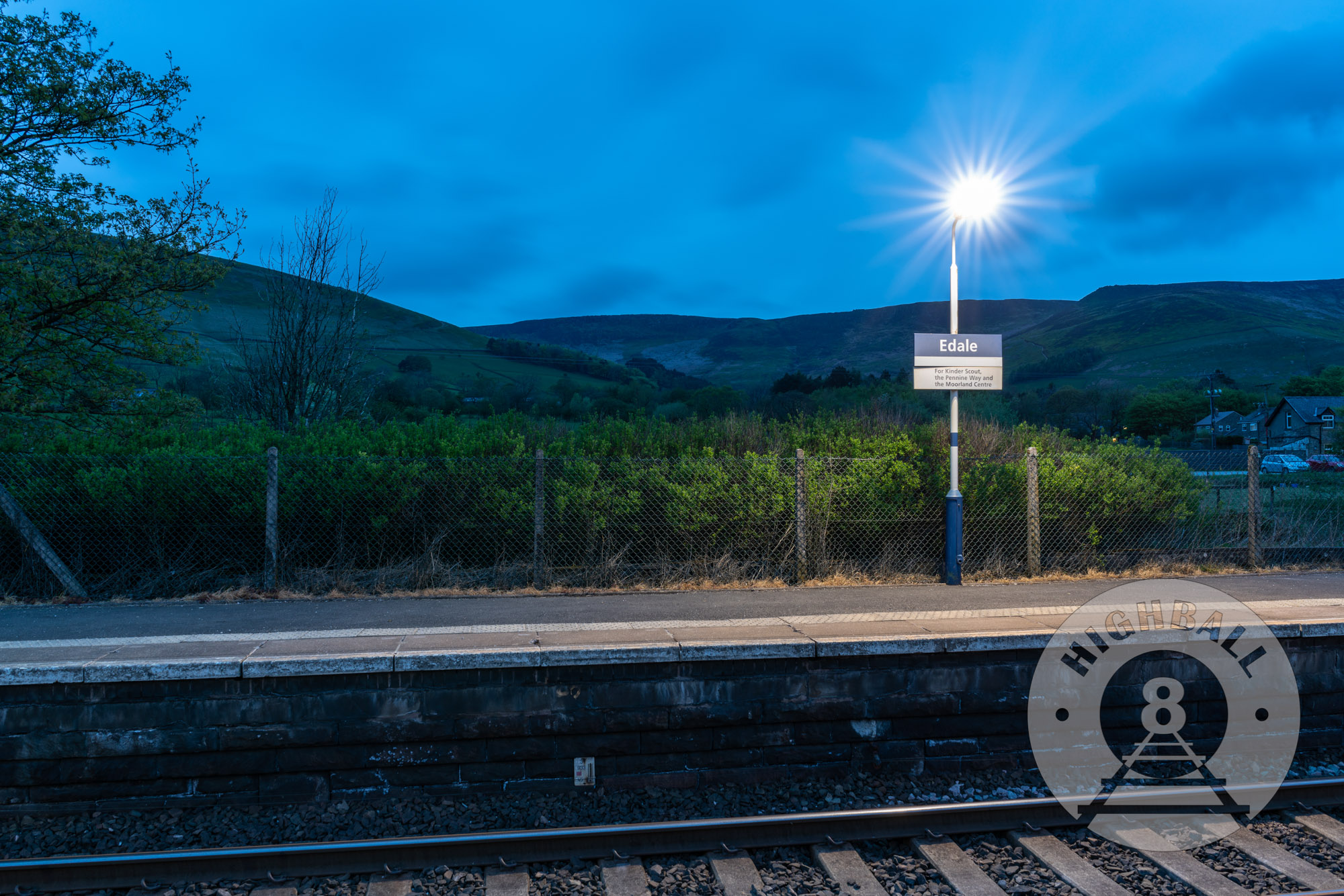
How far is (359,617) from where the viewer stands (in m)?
6.97

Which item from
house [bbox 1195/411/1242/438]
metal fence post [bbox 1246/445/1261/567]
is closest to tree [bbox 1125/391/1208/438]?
house [bbox 1195/411/1242/438]

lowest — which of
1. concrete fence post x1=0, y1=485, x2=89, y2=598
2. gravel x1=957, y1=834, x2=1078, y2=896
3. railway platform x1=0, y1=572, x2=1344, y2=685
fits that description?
gravel x1=957, y1=834, x2=1078, y2=896

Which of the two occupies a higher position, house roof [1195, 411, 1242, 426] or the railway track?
house roof [1195, 411, 1242, 426]

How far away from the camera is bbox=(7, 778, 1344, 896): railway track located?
391cm

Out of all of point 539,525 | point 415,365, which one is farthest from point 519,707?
point 415,365

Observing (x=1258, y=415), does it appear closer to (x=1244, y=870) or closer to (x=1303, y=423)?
(x=1303, y=423)

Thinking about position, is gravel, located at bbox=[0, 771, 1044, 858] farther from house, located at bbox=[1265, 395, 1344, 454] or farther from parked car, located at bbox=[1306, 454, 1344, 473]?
house, located at bbox=[1265, 395, 1344, 454]

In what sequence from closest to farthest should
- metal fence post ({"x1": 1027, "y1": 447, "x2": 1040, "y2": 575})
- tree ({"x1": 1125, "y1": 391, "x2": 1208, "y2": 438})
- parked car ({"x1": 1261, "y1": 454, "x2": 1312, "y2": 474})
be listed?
metal fence post ({"x1": 1027, "y1": 447, "x2": 1040, "y2": 575})
parked car ({"x1": 1261, "y1": 454, "x2": 1312, "y2": 474})
tree ({"x1": 1125, "y1": 391, "x2": 1208, "y2": 438})

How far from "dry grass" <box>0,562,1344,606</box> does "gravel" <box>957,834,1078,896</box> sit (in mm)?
4415

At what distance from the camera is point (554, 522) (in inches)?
360

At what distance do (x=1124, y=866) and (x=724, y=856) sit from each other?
7.25 ft

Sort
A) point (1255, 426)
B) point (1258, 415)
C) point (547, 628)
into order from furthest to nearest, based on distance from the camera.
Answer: point (1258, 415) < point (1255, 426) < point (547, 628)

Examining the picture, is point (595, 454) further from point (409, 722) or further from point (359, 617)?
point (409, 722)

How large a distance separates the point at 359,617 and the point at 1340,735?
8272 millimetres
